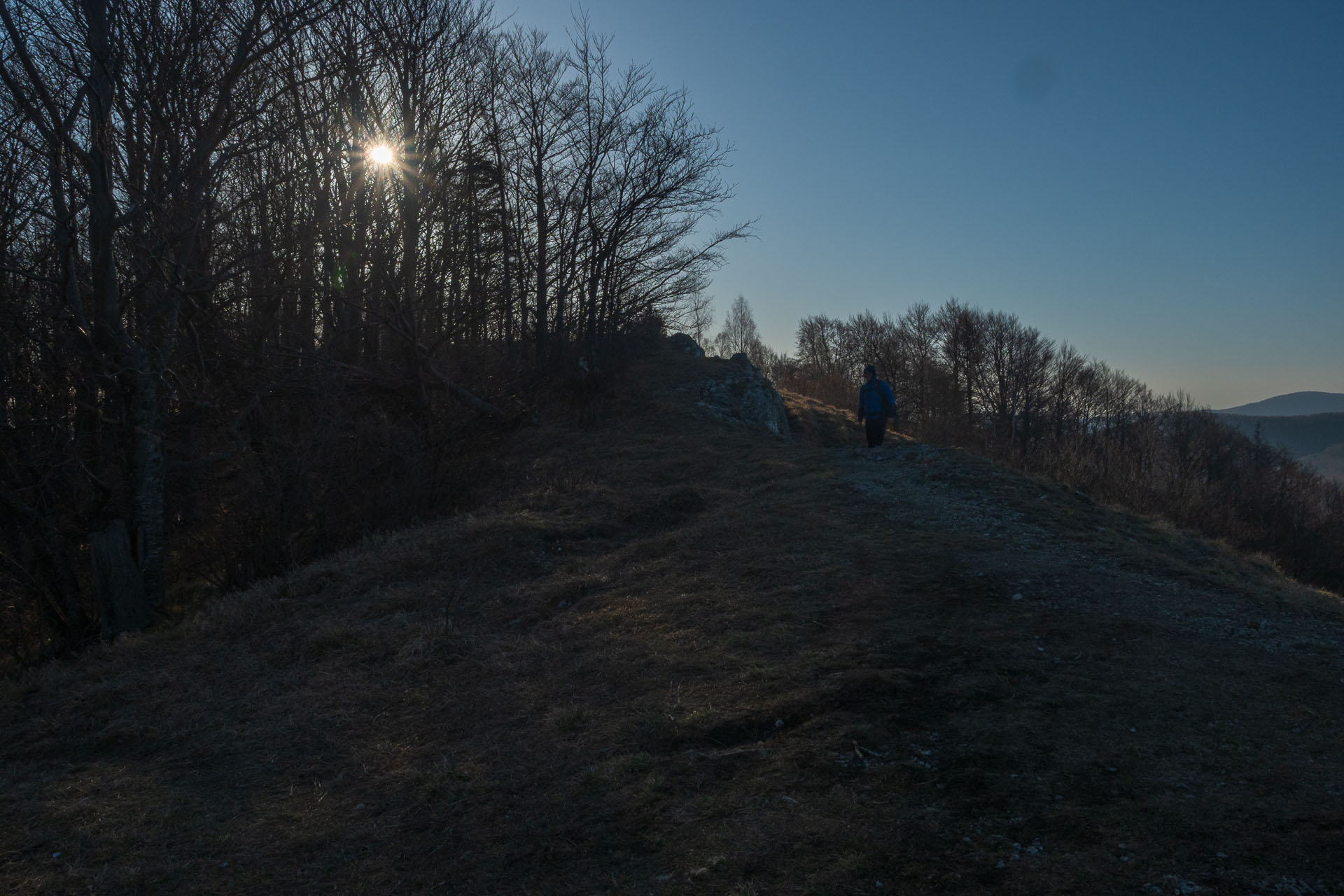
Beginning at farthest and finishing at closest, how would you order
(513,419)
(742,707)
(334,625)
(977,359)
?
(977,359)
(513,419)
(334,625)
(742,707)

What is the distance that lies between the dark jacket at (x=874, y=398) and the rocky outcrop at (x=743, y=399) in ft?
14.0

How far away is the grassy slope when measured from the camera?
3041 millimetres

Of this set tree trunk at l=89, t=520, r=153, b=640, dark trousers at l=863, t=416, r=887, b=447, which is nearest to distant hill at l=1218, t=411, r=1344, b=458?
dark trousers at l=863, t=416, r=887, b=447

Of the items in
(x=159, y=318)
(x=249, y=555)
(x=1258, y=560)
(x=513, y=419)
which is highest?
(x=159, y=318)

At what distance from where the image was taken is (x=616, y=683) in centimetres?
497

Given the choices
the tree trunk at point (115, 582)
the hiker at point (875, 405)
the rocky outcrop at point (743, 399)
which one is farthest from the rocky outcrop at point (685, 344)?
the tree trunk at point (115, 582)

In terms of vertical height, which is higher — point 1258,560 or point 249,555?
point 249,555

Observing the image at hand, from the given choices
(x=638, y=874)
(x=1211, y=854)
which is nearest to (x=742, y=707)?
(x=638, y=874)

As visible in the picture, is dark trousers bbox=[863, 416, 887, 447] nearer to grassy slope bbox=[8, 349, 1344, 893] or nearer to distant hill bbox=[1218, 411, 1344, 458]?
grassy slope bbox=[8, 349, 1344, 893]

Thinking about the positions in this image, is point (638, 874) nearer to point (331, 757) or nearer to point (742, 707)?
point (742, 707)

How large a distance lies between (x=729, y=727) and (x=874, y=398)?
33.9ft

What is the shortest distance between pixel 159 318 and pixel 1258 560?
13351 millimetres

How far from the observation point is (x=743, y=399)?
20094mm

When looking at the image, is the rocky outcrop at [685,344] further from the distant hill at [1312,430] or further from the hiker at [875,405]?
the distant hill at [1312,430]
